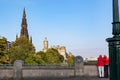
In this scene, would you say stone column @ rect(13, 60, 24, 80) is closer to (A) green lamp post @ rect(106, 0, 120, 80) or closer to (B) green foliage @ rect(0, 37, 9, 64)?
(B) green foliage @ rect(0, 37, 9, 64)

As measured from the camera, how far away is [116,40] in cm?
551

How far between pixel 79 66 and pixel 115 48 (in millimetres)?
40167

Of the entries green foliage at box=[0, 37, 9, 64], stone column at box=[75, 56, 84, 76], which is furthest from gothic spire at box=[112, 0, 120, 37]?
green foliage at box=[0, 37, 9, 64]

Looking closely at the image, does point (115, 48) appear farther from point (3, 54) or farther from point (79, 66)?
point (3, 54)

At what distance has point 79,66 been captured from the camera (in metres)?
45.4

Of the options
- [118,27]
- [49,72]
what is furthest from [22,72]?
[118,27]

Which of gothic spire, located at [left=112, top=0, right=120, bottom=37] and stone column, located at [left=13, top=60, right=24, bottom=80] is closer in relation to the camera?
gothic spire, located at [left=112, top=0, right=120, bottom=37]

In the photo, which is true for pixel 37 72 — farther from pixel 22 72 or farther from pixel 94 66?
pixel 94 66

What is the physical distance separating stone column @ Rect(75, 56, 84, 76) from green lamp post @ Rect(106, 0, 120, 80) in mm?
39388

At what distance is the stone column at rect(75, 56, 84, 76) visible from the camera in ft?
148

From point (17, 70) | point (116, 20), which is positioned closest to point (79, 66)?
point (17, 70)

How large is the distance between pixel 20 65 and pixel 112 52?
4018 centimetres

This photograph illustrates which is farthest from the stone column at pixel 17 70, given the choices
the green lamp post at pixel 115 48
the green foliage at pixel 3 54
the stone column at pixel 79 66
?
the green lamp post at pixel 115 48

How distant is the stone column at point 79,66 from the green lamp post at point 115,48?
39.4 m
